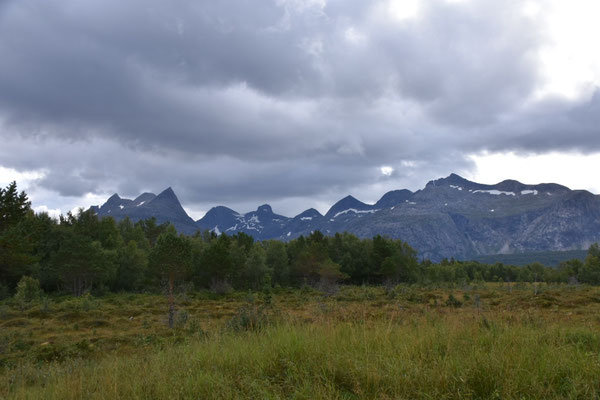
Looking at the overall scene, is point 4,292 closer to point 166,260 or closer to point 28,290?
point 28,290

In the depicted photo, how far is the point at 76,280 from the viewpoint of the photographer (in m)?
51.3

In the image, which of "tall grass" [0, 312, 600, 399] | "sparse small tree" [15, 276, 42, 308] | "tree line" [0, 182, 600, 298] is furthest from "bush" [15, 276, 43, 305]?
"tall grass" [0, 312, 600, 399]

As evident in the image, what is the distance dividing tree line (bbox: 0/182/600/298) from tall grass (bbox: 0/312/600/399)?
19506 mm

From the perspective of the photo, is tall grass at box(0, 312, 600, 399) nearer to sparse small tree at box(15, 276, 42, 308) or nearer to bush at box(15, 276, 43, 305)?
sparse small tree at box(15, 276, 42, 308)

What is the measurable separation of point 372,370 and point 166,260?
3262 centimetres

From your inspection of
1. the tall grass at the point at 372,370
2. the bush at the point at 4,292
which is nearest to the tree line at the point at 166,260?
the bush at the point at 4,292

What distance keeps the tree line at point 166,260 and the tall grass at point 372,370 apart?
1951cm

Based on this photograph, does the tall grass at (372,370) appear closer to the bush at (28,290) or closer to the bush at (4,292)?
the bush at (28,290)

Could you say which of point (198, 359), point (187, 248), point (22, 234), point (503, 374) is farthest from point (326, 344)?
point (187, 248)

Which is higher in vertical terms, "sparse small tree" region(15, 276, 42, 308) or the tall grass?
the tall grass

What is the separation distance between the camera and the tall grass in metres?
4.08

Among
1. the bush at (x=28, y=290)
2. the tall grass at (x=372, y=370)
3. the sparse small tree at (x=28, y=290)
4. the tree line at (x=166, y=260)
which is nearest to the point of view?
the tall grass at (x=372, y=370)

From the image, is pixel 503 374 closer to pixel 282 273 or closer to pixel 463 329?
pixel 463 329

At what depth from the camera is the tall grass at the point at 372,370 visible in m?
4.08
